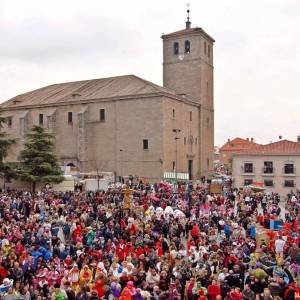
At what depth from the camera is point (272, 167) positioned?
1682 inches

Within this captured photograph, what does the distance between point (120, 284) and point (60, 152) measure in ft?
138

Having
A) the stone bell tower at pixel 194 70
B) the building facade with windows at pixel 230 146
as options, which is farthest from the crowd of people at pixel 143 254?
the building facade with windows at pixel 230 146

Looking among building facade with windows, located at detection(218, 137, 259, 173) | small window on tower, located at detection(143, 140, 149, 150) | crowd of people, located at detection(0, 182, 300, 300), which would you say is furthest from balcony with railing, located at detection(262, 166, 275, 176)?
building facade with windows, located at detection(218, 137, 259, 173)

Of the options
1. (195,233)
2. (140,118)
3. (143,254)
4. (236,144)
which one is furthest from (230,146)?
(143,254)

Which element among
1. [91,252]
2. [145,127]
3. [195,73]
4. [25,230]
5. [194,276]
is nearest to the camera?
[194,276]

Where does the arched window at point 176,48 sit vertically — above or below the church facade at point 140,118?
above

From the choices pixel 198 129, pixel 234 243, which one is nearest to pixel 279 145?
pixel 198 129

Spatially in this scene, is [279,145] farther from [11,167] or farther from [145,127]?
[11,167]

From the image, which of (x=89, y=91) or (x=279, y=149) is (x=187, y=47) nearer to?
(x=89, y=91)

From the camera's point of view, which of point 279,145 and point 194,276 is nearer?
point 194,276

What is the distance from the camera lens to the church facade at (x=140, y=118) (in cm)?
4666

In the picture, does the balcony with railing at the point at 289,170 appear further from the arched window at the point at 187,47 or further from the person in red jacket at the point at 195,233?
the person in red jacket at the point at 195,233

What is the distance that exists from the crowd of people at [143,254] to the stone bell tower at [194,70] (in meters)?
30.5

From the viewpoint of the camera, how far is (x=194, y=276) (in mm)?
12188
